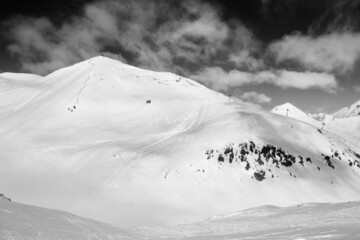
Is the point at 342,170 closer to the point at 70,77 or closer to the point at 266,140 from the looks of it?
the point at 266,140

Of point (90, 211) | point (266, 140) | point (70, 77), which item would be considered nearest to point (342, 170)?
point (266, 140)

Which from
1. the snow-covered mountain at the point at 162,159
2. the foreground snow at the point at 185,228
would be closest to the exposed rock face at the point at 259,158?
the snow-covered mountain at the point at 162,159

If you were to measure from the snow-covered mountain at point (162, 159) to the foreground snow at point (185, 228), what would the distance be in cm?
2081

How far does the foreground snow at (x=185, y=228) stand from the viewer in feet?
37.6

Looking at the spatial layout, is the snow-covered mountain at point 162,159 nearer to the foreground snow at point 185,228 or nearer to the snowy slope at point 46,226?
the foreground snow at point 185,228

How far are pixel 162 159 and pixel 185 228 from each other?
150ft

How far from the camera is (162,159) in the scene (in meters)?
64.8

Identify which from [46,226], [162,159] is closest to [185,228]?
[46,226]

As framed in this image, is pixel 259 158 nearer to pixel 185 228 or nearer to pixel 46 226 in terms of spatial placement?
pixel 185 228

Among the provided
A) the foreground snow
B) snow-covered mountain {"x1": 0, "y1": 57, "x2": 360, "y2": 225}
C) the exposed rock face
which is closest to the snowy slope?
the foreground snow

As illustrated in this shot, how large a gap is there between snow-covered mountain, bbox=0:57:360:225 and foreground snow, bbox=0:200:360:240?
68.3 ft

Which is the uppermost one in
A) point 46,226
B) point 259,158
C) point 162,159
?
point 259,158

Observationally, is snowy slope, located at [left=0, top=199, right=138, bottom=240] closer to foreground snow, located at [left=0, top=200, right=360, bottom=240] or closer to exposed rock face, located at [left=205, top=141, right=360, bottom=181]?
foreground snow, located at [left=0, top=200, right=360, bottom=240]

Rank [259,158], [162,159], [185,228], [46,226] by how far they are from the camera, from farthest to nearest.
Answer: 1. [259,158]
2. [162,159]
3. [185,228]
4. [46,226]
